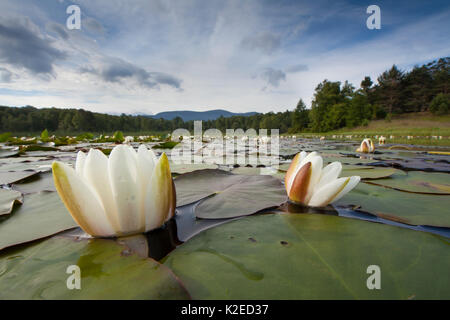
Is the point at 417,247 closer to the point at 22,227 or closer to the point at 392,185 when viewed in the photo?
the point at 392,185

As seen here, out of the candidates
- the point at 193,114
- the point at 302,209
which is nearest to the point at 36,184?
the point at 302,209

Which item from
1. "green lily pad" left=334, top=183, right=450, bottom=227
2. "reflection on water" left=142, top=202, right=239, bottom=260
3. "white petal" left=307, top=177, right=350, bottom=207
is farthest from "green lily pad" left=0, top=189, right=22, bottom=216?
"green lily pad" left=334, top=183, right=450, bottom=227

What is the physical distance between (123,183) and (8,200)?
0.75 meters

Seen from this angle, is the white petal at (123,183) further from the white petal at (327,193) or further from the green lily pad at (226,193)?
the white petal at (327,193)

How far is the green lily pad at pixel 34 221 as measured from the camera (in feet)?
1.87

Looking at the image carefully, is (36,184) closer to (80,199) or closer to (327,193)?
(80,199)

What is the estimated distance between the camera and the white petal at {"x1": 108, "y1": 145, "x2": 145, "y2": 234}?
0.52 metres

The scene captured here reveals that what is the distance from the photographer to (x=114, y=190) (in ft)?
1.73

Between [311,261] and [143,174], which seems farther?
[143,174]

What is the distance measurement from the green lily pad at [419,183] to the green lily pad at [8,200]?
1.79 metres

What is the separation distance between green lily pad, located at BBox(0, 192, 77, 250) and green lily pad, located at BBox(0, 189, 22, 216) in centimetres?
2

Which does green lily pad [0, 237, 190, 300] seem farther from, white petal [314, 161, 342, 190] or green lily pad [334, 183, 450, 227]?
green lily pad [334, 183, 450, 227]

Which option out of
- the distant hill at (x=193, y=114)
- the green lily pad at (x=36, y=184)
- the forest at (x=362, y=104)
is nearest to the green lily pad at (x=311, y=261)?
the green lily pad at (x=36, y=184)
